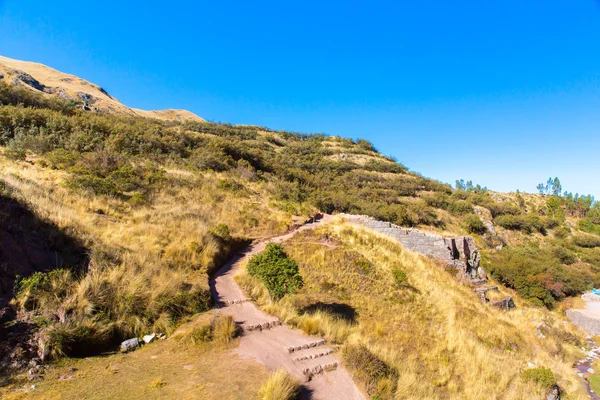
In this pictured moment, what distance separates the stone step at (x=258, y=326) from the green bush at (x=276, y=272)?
4.19 feet

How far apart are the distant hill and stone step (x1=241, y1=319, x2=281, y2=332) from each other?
52791 mm

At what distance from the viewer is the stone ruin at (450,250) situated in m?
17.1

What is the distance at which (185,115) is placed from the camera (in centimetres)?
8706

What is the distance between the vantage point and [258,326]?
22.9 ft

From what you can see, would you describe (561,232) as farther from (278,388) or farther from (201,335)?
(201,335)

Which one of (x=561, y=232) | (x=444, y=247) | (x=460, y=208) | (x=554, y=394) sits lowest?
(x=554, y=394)

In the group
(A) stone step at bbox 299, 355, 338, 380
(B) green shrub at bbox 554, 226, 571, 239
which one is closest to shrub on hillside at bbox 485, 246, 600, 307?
(A) stone step at bbox 299, 355, 338, 380

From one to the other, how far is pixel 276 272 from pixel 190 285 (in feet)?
8.07

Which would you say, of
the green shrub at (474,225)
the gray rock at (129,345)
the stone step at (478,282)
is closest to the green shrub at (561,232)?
the green shrub at (474,225)

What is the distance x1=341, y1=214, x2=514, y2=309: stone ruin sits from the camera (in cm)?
1711

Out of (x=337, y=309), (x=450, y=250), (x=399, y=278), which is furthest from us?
(x=450, y=250)

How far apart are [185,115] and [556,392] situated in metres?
94.3

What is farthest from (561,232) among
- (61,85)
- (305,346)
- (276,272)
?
(61,85)

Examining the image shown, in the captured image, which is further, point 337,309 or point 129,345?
point 337,309
